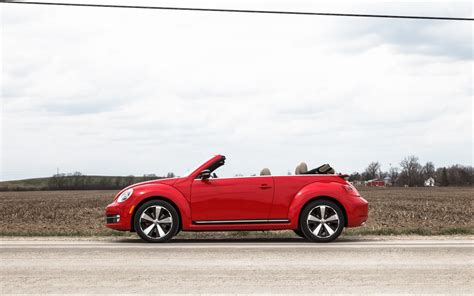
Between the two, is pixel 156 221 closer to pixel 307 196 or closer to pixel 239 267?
pixel 307 196

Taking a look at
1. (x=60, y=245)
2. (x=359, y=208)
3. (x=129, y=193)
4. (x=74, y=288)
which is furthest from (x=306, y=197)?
(x=74, y=288)

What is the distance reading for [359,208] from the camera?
37.8ft

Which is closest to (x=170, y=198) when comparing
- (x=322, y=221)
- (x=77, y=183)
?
(x=322, y=221)

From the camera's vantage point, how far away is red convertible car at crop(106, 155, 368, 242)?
11.3 meters

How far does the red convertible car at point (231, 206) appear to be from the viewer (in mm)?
11258

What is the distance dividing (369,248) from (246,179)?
2.32 meters

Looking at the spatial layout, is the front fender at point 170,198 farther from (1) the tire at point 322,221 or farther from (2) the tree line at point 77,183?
(2) the tree line at point 77,183

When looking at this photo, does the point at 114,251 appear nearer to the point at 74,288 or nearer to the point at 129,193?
the point at 129,193

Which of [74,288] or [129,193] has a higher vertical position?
[129,193]

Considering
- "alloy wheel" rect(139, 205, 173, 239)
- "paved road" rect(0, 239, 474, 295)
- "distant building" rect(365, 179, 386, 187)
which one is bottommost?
"paved road" rect(0, 239, 474, 295)

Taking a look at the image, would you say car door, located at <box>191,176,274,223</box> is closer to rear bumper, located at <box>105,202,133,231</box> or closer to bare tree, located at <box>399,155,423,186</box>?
rear bumper, located at <box>105,202,133,231</box>

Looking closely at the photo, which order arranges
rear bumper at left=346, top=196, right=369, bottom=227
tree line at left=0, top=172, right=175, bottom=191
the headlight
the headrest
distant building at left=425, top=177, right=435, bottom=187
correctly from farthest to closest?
distant building at left=425, top=177, right=435, bottom=187
tree line at left=0, top=172, right=175, bottom=191
the headrest
rear bumper at left=346, top=196, right=369, bottom=227
the headlight

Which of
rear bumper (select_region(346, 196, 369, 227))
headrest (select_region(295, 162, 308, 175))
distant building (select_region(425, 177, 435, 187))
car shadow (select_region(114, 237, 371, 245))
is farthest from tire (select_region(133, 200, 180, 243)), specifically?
distant building (select_region(425, 177, 435, 187))

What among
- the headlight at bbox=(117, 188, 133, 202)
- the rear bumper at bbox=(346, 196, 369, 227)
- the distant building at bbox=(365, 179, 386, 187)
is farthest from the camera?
the distant building at bbox=(365, 179, 386, 187)
